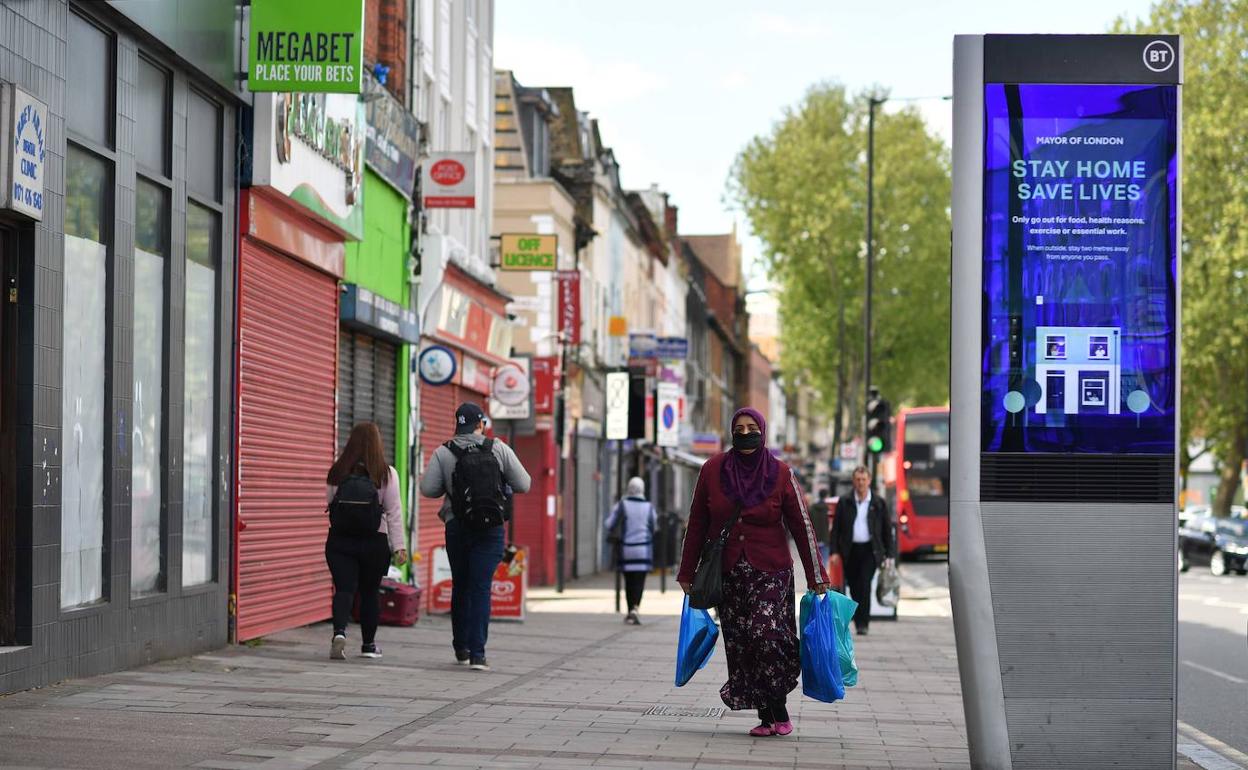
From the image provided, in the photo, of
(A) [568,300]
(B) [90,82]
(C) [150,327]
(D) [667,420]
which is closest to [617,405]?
(D) [667,420]

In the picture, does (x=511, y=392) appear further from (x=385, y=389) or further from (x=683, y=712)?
(x=683, y=712)

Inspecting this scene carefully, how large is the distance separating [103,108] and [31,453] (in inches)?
100

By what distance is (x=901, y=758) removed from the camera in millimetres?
10094

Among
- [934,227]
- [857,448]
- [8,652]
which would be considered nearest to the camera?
[8,652]

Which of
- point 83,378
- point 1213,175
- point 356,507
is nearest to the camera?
point 83,378

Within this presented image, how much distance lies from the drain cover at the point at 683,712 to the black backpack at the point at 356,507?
3103 mm

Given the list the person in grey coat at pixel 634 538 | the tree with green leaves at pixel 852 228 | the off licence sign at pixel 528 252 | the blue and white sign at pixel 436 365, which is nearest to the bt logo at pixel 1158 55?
the person in grey coat at pixel 634 538

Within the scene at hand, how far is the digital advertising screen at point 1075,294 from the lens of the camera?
9.09 m

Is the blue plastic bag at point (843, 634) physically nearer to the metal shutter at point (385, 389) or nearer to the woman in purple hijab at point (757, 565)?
the woman in purple hijab at point (757, 565)

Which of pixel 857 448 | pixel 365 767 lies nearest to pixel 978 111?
pixel 365 767

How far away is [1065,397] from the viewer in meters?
9.10

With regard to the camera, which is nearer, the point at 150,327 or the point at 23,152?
the point at 23,152

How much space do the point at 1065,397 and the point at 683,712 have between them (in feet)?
13.0

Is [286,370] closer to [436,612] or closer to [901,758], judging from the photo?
[436,612]
